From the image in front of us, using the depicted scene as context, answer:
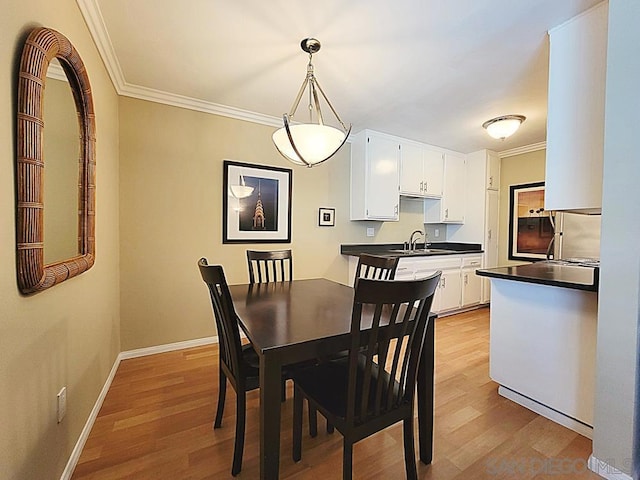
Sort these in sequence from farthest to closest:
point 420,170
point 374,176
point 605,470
Result: 1. point 420,170
2. point 374,176
3. point 605,470

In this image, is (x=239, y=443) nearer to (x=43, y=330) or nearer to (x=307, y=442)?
(x=307, y=442)

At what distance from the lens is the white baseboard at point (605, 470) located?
1.39 meters

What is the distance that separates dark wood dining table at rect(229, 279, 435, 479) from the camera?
1118 mm

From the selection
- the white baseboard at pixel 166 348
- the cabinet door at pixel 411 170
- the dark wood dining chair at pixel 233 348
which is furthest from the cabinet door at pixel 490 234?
the dark wood dining chair at pixel 233 348

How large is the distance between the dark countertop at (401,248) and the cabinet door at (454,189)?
441mm

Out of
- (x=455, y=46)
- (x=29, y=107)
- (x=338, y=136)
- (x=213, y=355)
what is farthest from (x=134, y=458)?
(x=455, y=46)

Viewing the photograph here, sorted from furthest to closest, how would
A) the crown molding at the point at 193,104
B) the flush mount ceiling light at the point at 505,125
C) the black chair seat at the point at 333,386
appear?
1. the flush mount ceiling light at the point at 505,125
2. the crown molding at the point at 193,104
3. the black chair seat at the point at 333,386

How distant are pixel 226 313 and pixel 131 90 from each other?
237 cm

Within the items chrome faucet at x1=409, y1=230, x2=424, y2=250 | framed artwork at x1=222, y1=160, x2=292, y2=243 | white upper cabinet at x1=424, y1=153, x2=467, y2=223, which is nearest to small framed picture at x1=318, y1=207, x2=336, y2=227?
framed artwork at x1=222, y1=160, x2=292, y2=243

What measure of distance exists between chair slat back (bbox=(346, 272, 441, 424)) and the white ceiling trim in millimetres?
2149

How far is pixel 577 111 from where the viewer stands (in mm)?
1764

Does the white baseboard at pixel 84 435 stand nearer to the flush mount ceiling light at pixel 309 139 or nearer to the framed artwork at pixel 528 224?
the flush mount ceiling light at pixel 309 139

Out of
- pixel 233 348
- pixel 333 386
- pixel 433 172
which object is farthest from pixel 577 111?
pixel 433 172

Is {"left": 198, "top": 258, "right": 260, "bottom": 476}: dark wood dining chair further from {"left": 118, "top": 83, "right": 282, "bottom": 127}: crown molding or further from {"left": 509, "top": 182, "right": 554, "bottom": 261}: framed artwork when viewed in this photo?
{"left": 509, "top": 182, "right": 554, "bottom": 261}: framed artwork
